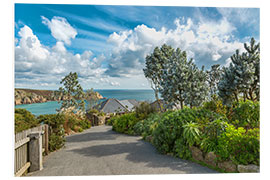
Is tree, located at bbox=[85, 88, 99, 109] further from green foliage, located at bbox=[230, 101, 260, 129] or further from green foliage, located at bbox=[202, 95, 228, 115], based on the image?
green foliage, located at bbox=[230, 101, 260, 129]

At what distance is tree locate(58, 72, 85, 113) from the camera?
10094 millimetres

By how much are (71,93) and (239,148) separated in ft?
31.0

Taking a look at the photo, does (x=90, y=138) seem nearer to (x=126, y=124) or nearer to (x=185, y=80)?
(x=126, y=124)

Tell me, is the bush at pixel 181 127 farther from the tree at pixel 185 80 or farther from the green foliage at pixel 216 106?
the tree at pixel 185 80

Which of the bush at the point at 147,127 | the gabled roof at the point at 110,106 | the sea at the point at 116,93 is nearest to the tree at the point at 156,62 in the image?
the sea at the point at 116,93

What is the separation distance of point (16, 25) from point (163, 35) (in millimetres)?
3492

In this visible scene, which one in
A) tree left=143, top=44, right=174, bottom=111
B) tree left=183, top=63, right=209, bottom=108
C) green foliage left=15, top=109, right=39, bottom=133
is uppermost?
tree left=143, top=44, right=174, bottom=111

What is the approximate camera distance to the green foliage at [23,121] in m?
3.05

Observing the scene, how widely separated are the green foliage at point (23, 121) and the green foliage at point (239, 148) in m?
3.60

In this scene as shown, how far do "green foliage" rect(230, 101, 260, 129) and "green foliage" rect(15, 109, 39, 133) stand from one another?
442 cm

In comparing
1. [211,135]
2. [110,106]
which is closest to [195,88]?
[211,135]

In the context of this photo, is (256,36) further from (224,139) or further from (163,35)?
(224,139)

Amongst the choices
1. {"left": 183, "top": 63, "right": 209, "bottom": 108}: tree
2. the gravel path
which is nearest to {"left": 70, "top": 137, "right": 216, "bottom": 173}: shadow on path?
the gravel path

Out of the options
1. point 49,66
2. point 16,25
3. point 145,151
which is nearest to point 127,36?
point 49,66
